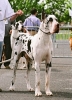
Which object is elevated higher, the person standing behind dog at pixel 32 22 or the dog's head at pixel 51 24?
the person standing behind dog at pixel 32 22

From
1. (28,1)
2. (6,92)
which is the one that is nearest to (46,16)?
(6,92)

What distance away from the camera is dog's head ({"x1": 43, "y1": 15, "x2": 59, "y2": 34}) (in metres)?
7.86

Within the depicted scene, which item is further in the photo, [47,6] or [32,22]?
[47,6]

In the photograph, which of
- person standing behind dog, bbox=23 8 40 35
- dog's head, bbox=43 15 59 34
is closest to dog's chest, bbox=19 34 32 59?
dog's head, bbox=43 15 59 34

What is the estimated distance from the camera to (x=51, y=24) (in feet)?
26.2

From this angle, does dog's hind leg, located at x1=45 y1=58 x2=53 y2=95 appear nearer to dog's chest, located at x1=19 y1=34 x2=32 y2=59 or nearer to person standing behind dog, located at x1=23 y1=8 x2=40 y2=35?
dog's chest, located at x1=19 y1=34 x2=32 y2=59

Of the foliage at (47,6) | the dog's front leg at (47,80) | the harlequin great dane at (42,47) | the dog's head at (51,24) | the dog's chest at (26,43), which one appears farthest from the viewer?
the foliage at (47,6)

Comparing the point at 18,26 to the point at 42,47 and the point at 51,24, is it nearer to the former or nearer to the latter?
the point at 42,47

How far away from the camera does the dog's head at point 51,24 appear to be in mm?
7859

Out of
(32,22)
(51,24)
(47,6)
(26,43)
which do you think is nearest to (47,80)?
(26,43)

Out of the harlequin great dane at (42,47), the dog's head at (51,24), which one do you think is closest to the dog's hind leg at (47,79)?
the harlequin great dane at (42,47)

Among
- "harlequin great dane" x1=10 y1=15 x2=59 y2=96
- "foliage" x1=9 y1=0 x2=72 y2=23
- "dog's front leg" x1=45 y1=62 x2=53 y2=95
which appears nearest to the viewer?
"harlequin great dane" x1=10 y1=15 x2=59 y2=96

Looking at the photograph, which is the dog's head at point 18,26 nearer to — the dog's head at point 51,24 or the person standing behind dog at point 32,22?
the dog's head at point 51,24

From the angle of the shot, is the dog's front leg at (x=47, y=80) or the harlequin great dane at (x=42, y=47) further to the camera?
the dog's front leg at (x=47, y=80)
